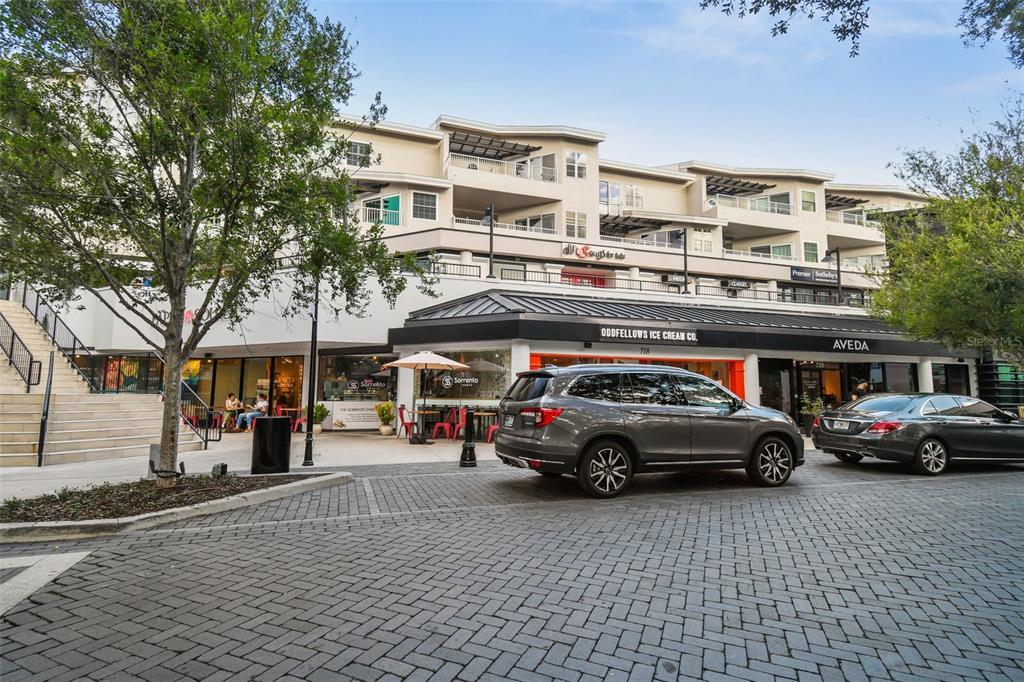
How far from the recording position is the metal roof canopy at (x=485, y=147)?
33.5 m

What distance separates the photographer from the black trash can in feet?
30.5

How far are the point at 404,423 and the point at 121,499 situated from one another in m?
9.58

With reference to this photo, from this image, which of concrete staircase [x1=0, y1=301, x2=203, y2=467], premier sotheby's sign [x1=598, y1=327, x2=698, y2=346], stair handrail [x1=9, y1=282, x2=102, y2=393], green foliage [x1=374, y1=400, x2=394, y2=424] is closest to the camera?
concrete staircase [x1=0, y1=301, x2=203, y2=467]

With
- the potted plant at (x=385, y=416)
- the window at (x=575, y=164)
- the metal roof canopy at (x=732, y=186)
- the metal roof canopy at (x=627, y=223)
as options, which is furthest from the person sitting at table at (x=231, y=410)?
the metal roof canopy at (x=732, y=186)

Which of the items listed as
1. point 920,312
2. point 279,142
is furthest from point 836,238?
point 279,142

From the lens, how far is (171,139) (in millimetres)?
7125

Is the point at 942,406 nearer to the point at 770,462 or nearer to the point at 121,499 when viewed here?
the point at 770,462

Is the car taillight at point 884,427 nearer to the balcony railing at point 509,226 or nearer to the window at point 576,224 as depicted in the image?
the balcony railing at point 509,226

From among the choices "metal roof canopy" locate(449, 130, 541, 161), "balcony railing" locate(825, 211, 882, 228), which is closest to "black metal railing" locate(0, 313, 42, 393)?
"metal roof canopy" locate(449, 130, 541, 161)

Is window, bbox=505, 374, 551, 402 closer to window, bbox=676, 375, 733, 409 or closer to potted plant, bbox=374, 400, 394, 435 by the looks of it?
window, bbox=676, 375, 733, 409

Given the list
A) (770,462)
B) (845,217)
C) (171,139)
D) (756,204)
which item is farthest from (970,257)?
(845,217)

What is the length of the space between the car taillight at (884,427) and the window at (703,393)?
3.71m

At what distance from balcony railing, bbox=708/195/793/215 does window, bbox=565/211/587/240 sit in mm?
12910

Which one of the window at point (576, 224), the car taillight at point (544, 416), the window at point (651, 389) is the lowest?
the car taillight at point (544, 416)
